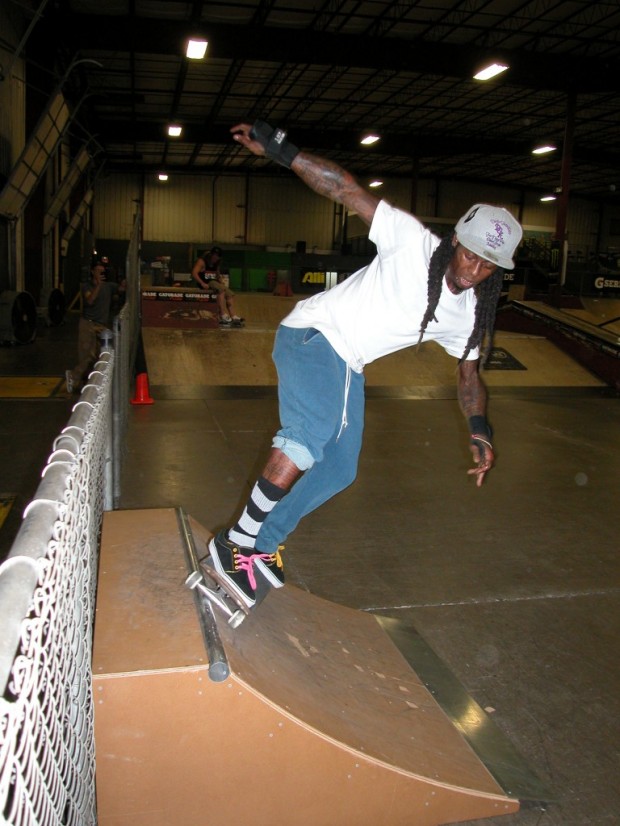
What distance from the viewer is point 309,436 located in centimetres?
267

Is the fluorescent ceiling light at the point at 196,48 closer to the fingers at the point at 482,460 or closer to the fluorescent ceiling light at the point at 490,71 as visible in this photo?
the fluorescent ceiling light at the point at 490,71

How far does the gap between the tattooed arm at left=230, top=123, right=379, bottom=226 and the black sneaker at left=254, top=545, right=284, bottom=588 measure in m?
1.50

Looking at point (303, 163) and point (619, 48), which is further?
point (619, 48)

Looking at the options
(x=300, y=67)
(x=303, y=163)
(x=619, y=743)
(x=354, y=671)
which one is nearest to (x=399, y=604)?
(x=354, y=671)

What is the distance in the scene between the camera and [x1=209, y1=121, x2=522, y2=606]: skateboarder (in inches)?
105

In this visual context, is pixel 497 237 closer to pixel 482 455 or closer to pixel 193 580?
pixel 482 455

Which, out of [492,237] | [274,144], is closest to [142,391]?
[274,144]

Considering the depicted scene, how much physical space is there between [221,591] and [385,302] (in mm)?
1394

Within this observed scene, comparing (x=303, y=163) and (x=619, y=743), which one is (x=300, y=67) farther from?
(x=619, y=743)

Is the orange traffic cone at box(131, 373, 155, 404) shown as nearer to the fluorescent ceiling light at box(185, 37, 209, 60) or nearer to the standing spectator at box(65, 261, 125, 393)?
the standing spectator at box(65, 261, 125, 393)

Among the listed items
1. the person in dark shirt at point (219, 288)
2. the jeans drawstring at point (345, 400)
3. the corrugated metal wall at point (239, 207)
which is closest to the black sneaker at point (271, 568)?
the jeans drawstring at point (345, 400)

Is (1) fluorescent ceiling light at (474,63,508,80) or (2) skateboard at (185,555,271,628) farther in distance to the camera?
(1) fluorescent ceiling light at (474,63,508,80)

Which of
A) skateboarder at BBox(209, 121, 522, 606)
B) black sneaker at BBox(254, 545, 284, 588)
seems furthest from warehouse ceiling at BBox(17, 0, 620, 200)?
black sneaker at BBox(254, 545, 284, 588)

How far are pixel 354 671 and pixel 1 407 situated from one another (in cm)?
718
